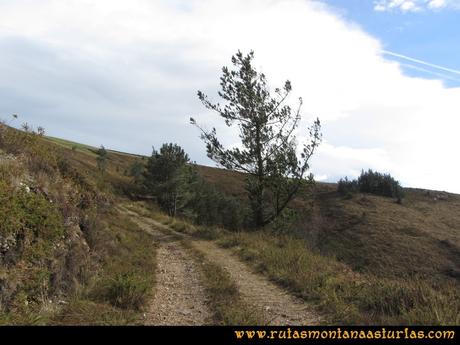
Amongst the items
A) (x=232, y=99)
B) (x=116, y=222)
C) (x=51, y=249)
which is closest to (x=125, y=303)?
(x=51, y=249)

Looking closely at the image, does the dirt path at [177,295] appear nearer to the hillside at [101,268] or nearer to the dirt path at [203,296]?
the dirt path at [203,296]

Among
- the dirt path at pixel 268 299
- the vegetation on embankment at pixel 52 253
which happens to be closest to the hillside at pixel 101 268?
the vegetation on embankment at pixel 52 253

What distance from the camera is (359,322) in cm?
671

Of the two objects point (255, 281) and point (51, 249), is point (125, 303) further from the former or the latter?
point (255, 281)

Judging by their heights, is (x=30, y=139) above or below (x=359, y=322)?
above

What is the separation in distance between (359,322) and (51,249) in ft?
18.7

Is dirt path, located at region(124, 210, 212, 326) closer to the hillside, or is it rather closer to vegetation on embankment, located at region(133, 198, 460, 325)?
the hillside

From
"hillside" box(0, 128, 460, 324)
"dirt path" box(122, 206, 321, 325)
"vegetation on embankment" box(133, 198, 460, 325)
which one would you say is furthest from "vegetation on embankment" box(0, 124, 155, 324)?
"vegetation on embankment" box(133, 198, 460, 325)

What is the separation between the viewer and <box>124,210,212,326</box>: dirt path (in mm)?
7406

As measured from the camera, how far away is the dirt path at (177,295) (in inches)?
292

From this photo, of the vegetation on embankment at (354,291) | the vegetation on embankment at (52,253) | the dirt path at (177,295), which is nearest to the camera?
the vegetation on embankment at (354,291)

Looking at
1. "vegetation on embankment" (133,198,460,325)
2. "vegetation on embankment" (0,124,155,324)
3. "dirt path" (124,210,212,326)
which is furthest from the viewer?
"dirt path" (124,210,212,326)

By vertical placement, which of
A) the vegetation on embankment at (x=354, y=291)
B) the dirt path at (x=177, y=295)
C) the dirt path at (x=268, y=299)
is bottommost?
the dirt path at (x=177, y=295)

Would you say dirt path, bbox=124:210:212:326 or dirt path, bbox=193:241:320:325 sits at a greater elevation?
dirt path, bbox=193:241:320:325
